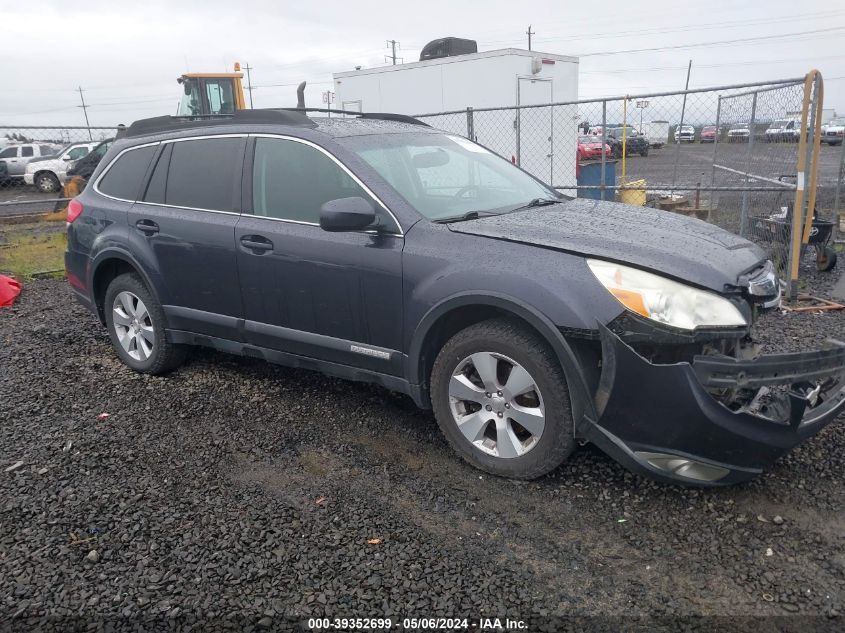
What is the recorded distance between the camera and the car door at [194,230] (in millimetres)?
4332

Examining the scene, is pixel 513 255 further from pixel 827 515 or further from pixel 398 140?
pixel 827 515

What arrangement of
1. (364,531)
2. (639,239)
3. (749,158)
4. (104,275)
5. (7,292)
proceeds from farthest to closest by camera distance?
(749,158), (7,292), (104,275), (639,239), (364,531)

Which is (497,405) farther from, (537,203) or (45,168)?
(45,168)

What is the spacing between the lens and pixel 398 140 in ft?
13.9

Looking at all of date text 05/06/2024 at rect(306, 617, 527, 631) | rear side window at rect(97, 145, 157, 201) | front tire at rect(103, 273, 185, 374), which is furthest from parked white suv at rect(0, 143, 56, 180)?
date text 05/06/2024 at rect(306, 617, 527, 631)

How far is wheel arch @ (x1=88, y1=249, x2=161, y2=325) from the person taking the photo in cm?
482

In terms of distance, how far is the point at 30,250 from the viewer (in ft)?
36.1

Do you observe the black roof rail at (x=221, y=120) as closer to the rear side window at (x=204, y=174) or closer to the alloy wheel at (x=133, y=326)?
the rear side window at (x=204, y=174)

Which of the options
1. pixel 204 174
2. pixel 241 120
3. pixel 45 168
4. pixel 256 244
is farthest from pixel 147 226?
pixel 45 168

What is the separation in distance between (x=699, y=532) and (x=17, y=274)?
8.96 m

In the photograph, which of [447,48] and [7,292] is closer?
[7,292]

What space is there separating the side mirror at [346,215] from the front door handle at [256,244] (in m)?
0.64

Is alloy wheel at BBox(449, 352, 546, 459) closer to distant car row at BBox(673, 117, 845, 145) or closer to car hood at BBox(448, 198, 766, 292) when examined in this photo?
car hood at BBox(448, 198, 766, 292)

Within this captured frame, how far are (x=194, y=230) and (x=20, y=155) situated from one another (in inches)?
970
